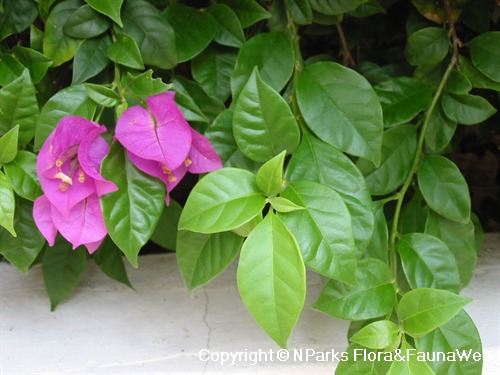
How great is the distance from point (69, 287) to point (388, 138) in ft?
1.38

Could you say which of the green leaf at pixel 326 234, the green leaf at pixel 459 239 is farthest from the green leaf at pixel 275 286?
the green leaf at pixel 459 239

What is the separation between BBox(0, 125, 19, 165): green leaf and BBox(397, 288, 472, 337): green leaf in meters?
0.38

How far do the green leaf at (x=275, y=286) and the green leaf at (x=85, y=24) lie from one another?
29 centimetres

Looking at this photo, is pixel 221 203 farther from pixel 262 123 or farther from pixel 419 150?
pixel 419 150

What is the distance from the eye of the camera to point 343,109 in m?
0.65

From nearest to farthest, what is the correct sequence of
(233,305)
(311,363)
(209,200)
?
(209,200)
(311,363)
(233,305)

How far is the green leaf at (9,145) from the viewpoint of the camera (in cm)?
60

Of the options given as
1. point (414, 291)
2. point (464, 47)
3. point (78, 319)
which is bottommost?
point (78, 319)

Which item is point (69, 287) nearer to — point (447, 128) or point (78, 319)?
point (78, 319)

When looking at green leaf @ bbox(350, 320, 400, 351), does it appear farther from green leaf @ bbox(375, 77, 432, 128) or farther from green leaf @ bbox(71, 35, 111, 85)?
green leaf @ bbox(71, 35, 111, 85)

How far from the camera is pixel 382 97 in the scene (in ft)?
2.37

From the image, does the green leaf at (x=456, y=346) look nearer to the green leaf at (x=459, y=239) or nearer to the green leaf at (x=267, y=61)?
the green leaf at (x=459, y=239)

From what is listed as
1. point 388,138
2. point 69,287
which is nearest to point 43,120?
point 69,287

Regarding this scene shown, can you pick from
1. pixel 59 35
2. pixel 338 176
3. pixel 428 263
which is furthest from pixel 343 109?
pixel 59 35
